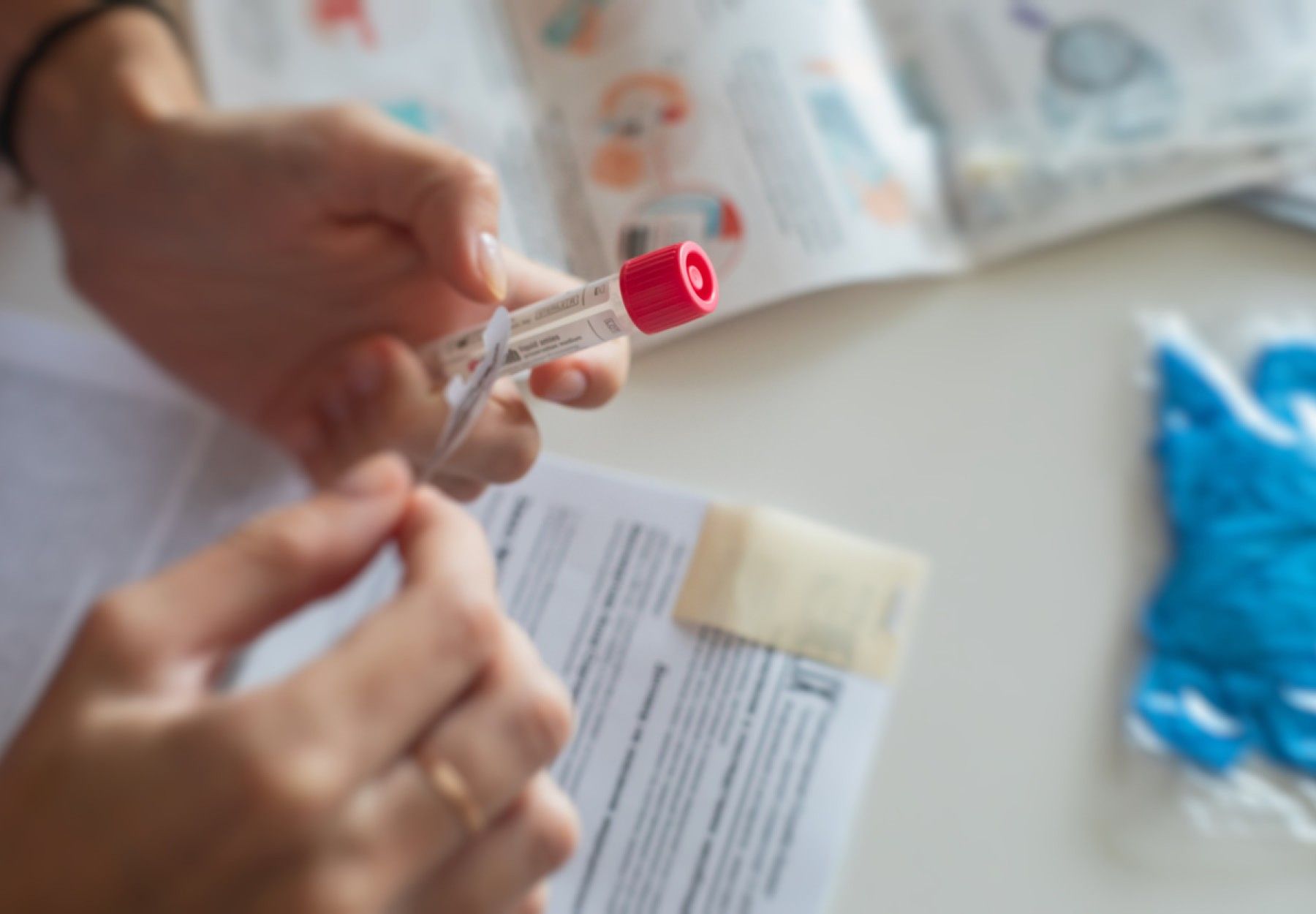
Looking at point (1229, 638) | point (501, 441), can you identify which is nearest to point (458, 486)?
point (501, 441)

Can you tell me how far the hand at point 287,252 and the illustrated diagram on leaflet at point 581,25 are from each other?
15cm

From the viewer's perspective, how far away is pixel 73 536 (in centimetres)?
50

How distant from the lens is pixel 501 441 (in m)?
0.37

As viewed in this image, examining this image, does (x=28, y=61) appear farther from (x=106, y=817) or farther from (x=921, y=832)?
(x=921, y=832)

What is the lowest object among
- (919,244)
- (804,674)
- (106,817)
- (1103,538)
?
(106,817)

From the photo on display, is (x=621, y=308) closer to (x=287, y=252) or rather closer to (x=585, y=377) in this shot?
(x=585, y=377)

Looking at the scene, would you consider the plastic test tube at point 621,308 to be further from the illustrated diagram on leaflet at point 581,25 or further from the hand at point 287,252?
the illustrated diagram on leaflet at point 581,25

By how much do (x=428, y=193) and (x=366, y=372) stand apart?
11 centimetres

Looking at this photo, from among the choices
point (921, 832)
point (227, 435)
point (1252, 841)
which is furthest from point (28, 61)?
point (1252, 841)

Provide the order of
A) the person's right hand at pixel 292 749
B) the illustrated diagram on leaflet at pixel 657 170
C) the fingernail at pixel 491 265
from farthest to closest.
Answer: the illustrated diagram on leaflet at pixel 657 170 < the fingernail at pixel 491 265 < the person's right hand at pixel 292 749

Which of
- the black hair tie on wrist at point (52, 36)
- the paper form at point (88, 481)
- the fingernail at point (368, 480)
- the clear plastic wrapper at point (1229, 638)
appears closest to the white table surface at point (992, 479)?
the clear plastic wrapper at point (1229, 638)

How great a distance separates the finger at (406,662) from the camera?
22cm

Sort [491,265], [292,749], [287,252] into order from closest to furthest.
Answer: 1. [292,749]
2. [491,265]
3. [287,252]

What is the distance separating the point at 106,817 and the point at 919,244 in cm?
43
